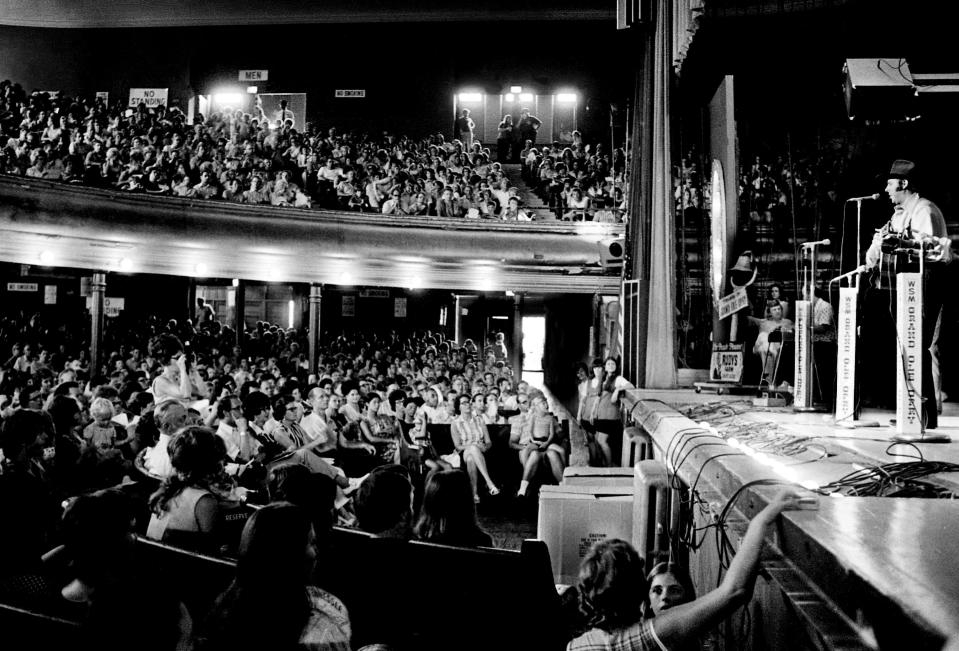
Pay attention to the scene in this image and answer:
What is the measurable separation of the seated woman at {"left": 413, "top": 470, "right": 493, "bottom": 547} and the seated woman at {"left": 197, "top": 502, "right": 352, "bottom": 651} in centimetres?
123

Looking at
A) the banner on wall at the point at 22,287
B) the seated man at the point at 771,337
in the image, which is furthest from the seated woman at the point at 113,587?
the banner on wall at the point at 22,287

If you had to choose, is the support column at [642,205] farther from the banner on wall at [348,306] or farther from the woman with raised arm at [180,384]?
the banner on wall at [348,306]

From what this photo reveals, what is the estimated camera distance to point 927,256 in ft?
14.2

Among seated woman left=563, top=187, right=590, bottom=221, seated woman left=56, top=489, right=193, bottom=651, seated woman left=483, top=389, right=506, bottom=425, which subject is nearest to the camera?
seated woman left=56, top=489, right=193, bottom=651

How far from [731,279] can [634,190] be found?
1.77 metres

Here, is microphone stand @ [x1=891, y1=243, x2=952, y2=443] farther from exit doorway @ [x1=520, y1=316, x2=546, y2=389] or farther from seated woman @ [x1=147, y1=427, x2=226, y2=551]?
exit doorway @ [x1=520, y1=316, x2=546, y2=389]

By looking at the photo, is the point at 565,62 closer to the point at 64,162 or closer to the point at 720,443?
the point at 64,162

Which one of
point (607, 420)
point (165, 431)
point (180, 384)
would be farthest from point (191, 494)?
point (607, 420)

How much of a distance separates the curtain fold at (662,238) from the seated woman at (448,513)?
395 cm

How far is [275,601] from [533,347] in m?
21.4

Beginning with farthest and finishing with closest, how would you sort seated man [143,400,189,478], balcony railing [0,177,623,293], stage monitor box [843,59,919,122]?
balcony railing [0,177,623,293]
stage monitor box [843,59,919,122]
seated man [143,400,189,478]

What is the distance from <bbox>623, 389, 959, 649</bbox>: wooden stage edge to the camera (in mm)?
1195

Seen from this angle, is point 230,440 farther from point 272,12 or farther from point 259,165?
point 272,12

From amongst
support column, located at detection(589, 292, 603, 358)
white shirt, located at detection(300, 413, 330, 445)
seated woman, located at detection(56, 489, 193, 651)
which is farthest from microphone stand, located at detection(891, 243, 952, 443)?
support column, located at detection(589, 292, 603, 358)
